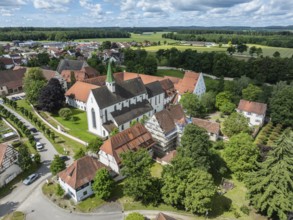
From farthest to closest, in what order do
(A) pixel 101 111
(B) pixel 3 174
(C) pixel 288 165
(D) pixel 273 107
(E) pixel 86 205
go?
(D) pixel 273 107 → (A) pixel 101 111 → (B) pixel 3 174 → (E) pixel 86 205 → (C) pixel 288 165

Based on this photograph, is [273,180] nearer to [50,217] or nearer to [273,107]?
[50,217]

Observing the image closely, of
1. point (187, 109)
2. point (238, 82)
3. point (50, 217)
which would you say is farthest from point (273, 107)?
point (50, 217)

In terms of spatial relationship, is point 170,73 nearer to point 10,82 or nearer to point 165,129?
point 10,82

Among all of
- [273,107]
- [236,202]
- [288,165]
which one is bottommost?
[236,202]

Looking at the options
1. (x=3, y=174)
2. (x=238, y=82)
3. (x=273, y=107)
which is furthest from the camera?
(x=238, y=82)

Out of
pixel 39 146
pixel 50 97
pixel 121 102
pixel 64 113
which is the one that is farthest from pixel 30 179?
pixel 50 97

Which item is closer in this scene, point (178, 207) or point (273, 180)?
point (273, 180)

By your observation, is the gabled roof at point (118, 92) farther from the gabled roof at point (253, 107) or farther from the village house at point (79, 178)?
the gabled roof at point (253, 107)
